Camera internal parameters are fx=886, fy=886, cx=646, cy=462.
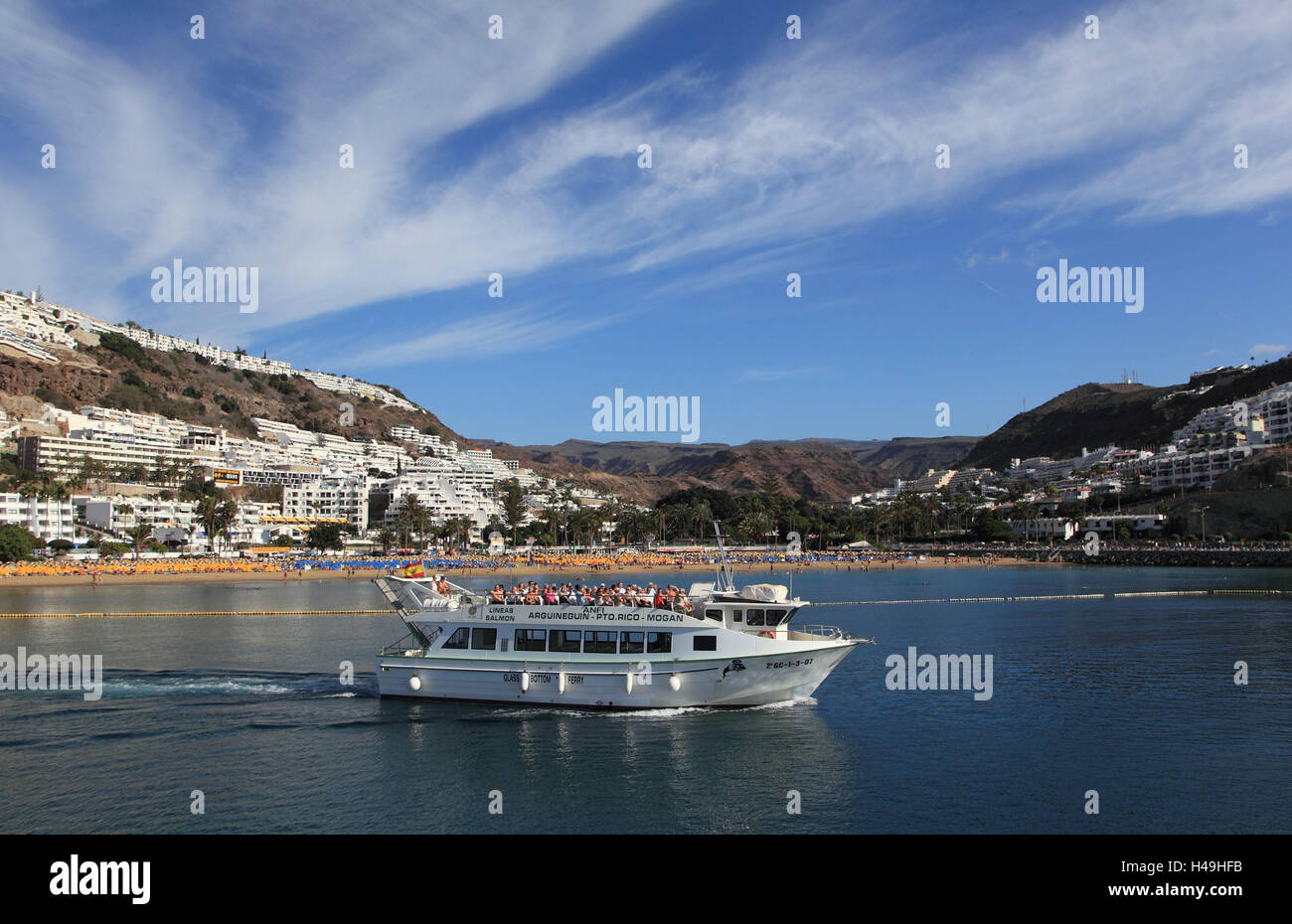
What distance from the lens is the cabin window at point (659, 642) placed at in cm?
2903

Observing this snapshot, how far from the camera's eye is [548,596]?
30.7 m

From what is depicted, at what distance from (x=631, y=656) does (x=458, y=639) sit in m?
6.39

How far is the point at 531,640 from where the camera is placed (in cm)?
3011

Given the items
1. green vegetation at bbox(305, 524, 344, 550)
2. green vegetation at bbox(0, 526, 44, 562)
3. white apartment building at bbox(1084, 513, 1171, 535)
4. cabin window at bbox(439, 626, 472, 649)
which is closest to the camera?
cabin window at bbox(439, 626, 472, 649)

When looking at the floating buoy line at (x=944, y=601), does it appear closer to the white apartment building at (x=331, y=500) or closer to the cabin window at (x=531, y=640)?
the cabin window at (x=531, y=640)

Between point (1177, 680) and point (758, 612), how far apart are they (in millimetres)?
19160

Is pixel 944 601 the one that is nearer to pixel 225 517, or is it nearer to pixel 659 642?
pixel 659 642

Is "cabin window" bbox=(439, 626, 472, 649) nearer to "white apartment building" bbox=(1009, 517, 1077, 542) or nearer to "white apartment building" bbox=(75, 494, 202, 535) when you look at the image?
"white apartment building" bbox=(75, 494, 202, 535)

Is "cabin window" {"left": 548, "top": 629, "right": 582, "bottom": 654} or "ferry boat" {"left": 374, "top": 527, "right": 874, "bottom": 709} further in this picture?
"cabin window" {"left": 548, "top": 629, "right": 582, "bottom": 654}

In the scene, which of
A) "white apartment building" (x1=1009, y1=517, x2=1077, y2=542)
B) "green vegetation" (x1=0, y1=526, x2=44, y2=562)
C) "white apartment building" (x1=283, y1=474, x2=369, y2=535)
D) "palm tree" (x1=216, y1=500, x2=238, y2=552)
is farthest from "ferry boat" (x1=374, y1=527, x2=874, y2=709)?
"white apartment building" (x1=283, y1=474, x2=369, y2=535)

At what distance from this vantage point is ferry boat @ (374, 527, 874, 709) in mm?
28938

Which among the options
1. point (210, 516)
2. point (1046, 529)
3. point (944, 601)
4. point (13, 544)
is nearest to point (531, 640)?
point (944, 601)

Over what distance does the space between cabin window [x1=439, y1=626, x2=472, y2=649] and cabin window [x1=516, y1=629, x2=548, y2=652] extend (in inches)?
79.3
